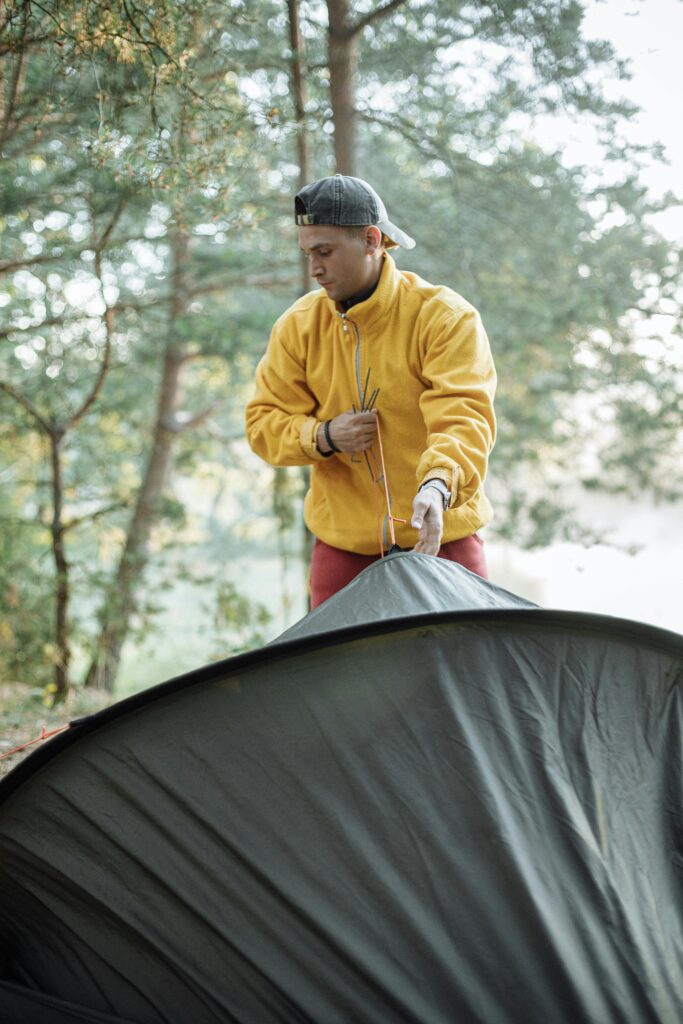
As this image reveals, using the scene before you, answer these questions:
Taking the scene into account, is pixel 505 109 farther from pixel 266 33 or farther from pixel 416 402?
pixel 416 402

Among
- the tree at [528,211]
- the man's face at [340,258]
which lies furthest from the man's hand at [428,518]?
the tree at [528,211]

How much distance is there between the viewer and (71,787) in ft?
6.28

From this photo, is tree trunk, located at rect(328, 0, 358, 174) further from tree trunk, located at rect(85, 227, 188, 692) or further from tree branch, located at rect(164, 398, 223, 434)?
tree branch, located at rect(164, 398, 223, 434)

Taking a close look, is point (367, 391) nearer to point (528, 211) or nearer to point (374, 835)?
point (374, 835)

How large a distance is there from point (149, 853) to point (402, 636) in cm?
69

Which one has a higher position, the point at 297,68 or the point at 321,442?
the point at 297,68

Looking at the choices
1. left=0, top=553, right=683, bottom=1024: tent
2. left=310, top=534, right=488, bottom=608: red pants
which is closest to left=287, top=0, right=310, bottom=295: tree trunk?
left=310, top=534, right=488, bottom=608: red pants

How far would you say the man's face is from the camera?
259cm

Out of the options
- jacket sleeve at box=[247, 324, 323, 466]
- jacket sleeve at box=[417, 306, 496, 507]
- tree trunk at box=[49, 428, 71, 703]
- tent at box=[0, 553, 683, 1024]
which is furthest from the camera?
tree trunk at box=[49, 428, 71, 703]

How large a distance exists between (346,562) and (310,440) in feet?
1.30

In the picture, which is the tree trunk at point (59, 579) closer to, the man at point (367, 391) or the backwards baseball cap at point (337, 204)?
the man at point (367, 391)

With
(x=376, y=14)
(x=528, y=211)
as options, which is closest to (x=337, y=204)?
(x=376, y=14)

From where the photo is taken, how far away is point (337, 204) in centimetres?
256

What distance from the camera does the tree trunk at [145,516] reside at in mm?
6571
